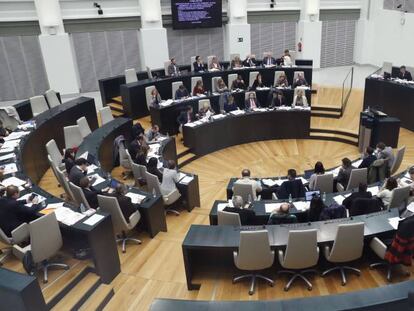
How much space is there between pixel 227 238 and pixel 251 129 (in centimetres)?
753

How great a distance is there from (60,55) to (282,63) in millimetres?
8773

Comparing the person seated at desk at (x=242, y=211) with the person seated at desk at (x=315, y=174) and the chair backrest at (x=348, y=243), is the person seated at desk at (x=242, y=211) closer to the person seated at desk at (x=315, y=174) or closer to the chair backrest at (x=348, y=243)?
the chair backrest at (x=348, y=243)

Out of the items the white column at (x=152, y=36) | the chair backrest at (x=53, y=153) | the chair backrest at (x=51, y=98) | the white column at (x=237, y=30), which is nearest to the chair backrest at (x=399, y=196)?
the chair backrest at (x=53, y=153)

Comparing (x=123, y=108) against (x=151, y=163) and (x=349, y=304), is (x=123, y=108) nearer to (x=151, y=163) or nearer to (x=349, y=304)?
(x=151, y=163)

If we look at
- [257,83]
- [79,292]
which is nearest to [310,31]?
[257,83]

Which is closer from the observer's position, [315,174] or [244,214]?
[244,214]

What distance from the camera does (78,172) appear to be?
7.66 m

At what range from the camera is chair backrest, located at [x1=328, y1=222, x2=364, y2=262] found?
5.18m

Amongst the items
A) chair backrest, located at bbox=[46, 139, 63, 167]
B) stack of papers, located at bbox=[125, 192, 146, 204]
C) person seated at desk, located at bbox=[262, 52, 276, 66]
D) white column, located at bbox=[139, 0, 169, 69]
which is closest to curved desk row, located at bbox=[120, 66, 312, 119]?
person seated at desk, located at bbox=[262, 52, 276, 66]

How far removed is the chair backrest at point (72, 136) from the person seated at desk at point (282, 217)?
6372 mm

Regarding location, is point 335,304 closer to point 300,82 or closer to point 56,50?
point 300,82

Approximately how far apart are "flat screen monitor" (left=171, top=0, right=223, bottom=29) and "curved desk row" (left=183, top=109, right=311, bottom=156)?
6926 millimetres

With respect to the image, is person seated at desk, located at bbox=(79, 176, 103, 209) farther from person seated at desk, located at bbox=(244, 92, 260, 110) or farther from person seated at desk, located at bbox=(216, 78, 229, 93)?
person seated at desk, located at bbox=(216, 78, 229, 93)

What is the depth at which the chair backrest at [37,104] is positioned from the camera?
12.4m
